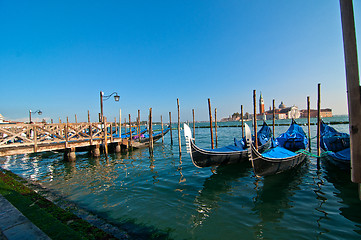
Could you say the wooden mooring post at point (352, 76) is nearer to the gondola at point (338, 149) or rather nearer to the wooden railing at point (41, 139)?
the gondola at point (338, 149)

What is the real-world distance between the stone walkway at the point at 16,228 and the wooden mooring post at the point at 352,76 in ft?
11.0

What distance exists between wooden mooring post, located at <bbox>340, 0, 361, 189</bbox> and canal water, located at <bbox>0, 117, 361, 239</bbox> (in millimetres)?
2711

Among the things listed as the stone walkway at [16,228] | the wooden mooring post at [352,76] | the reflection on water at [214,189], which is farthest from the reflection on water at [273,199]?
the stone walkway at [16,228]

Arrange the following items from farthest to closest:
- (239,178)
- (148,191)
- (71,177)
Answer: (71,177) → (239,178) → (148,191)

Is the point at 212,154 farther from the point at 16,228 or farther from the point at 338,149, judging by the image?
the point at 338,149

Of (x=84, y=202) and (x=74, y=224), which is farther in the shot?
(x=84, y=202)

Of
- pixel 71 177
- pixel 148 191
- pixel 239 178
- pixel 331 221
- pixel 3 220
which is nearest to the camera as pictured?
pixel 3 220

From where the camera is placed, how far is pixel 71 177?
23.8 feet

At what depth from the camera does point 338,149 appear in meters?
8.50

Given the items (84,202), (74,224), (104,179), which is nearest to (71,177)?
(104,179)

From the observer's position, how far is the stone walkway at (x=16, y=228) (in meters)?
2.15

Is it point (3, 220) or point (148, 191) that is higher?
point (3, 220)

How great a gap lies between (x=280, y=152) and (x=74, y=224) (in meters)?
7.02

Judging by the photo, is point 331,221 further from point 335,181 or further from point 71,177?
point 71,177
